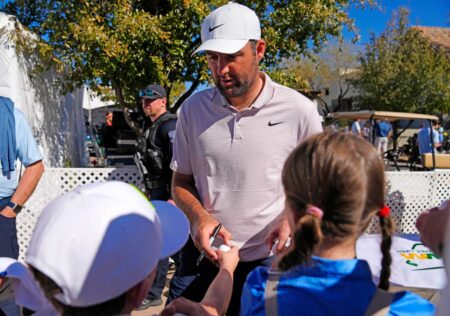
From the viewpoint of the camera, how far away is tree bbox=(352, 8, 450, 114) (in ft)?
85.3

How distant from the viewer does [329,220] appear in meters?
1.24

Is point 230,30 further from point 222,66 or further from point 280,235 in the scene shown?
point 280,235

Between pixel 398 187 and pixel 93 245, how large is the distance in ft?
19.1

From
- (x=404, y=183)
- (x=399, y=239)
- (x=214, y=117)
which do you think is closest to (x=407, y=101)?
(x=404, y=183)

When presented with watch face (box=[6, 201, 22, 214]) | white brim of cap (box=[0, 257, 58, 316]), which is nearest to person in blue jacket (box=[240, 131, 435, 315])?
white brim of cap (box=[0, 257, 58, 316])

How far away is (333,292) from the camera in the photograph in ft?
4.03

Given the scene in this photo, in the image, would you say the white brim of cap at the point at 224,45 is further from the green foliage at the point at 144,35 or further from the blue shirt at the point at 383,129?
the blue shirt at the point at 383,129

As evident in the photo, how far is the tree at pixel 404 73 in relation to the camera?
26.0 metres

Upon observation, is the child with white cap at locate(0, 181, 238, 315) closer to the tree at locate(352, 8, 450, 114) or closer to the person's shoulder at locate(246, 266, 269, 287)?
the person's shoulder at locate(246, 266, 269, 287)

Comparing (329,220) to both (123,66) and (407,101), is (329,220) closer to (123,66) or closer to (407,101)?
(123,66)

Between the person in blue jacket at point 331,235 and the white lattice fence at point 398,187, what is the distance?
4252 mm

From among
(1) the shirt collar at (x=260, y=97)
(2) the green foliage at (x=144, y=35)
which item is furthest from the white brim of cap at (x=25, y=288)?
(2) the green foliage at (x=144, y=35)

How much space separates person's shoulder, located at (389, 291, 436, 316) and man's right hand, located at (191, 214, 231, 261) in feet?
2.43

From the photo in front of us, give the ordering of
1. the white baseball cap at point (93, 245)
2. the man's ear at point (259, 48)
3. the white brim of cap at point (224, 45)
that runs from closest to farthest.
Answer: the white baseball cap at point (93, 245), the white brim of cap at point (224, 45), the man's ear at point (259, 48)
